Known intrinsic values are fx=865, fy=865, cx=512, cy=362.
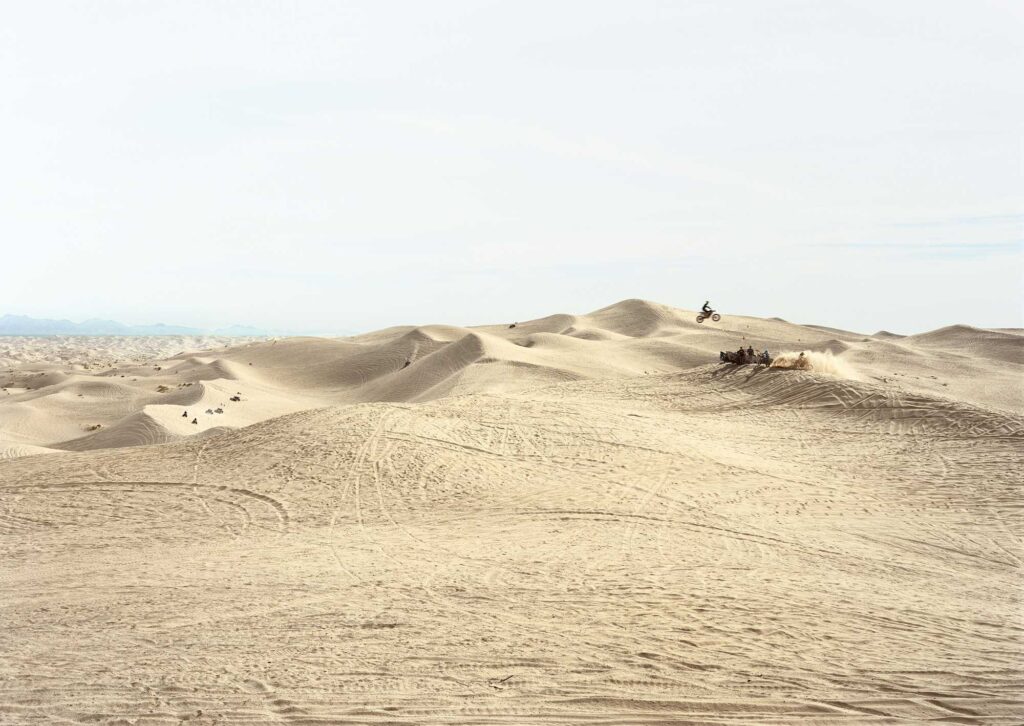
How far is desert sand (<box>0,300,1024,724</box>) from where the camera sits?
20.8 ft

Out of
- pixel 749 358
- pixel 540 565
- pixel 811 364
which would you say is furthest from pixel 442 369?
pixel 540 565

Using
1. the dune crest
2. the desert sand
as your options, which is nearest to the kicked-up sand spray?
the dune crest

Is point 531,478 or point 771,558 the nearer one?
point 771,558

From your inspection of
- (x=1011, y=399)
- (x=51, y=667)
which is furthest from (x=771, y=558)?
(x=1011, y=399)

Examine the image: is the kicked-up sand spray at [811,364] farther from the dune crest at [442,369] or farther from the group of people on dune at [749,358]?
the group of people on dune at [749,358]

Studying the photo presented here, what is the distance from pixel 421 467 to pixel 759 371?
1211 centimetres

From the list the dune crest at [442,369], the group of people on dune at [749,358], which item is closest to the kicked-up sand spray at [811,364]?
the dune crest at [442,369]

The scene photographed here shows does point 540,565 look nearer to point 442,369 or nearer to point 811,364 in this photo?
point 811,364

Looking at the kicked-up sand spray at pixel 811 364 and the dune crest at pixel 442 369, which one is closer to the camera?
the kicked-up sand spray at pixel 811 364

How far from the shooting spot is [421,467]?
44.2 feet

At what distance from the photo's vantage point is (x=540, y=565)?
928 centimetres

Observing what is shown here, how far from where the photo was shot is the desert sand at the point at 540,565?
6344 mm

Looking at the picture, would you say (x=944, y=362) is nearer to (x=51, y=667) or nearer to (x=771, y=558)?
(x=771, y=558)

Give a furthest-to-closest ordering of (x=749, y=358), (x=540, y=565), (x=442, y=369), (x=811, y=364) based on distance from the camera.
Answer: (x=442, y=369), (x=749, y=358), (x=811, y=364), (x=540, y=565)
